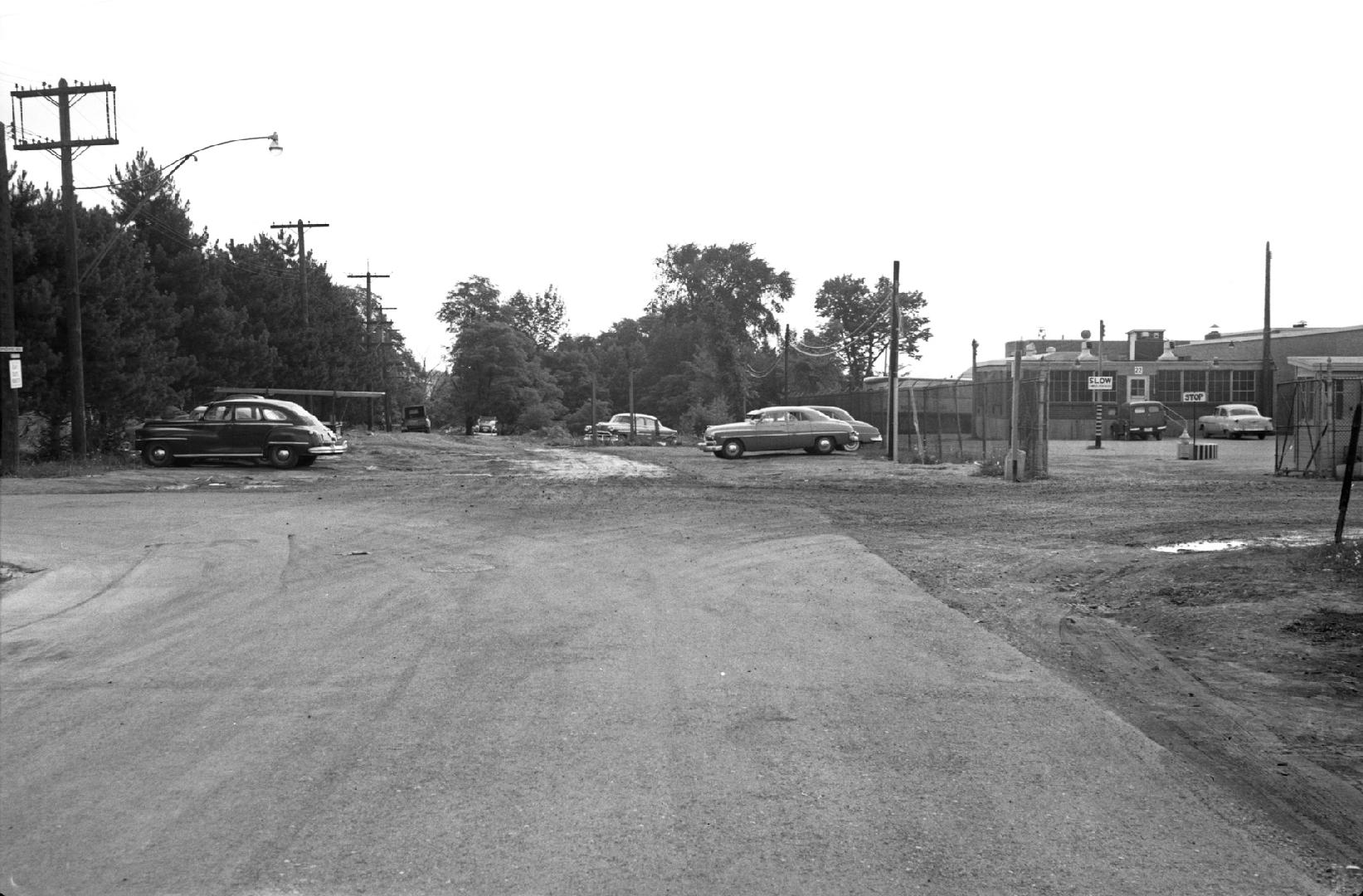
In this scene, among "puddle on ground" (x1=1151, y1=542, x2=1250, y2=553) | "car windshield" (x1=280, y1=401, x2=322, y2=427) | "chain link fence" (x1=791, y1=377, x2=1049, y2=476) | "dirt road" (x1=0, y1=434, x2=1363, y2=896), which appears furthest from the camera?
"car windshield" (x1=280, y1=401, x2=322, y2=427)

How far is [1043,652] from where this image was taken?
8688mm

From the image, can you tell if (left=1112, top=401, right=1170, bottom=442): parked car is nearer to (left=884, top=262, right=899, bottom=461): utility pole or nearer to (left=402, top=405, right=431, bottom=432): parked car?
(left=884, top=262, right=899, bottom=461): utility pole

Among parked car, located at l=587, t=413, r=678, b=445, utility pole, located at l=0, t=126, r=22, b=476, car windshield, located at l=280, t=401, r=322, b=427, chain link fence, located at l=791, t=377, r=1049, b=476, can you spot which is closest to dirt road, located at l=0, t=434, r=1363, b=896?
chain link fence, located at l=791, t=377, r=1049, b=476

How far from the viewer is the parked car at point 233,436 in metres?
29.9

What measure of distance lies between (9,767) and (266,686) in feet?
5.70

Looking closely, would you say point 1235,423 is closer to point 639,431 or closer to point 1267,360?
point 1267,360

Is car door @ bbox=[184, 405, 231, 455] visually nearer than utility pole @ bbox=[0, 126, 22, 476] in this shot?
No

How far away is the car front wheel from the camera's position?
30.2 metres

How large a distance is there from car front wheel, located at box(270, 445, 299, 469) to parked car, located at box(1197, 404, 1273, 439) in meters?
43.0

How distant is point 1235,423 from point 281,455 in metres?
43.4

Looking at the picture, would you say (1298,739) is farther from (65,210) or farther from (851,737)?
Answer: (65,210)

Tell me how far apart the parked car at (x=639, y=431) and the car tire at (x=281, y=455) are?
1144 inches

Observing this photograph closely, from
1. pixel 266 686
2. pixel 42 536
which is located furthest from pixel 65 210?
pixel 266 686

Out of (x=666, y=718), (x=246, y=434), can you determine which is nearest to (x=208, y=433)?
(x=246, y=434)
